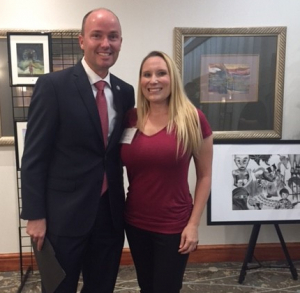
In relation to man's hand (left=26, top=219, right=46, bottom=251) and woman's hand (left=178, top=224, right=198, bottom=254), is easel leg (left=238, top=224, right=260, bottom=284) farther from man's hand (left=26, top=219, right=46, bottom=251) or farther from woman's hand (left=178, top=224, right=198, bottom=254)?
man's hand (left=26, top=219, right=46, bottom=251)

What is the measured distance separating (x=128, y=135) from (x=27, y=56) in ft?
3.45

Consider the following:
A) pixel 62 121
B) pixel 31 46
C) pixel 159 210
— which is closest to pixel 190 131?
pixel 159 210

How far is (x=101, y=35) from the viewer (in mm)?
1347

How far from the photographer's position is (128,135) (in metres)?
1.47

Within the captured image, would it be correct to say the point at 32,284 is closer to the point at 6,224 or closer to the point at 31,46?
the point at 6,224

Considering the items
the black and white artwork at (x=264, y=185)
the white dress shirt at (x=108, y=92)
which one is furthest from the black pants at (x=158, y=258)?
the black and white artwork at (x=264, y=185)

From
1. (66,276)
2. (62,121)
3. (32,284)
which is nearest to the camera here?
(62,121)

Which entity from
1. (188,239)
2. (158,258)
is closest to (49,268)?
(158,258)

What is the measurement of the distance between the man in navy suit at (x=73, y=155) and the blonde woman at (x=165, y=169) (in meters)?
0.11

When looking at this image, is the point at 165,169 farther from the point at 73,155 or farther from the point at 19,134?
the point at 19,134

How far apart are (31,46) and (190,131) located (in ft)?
4.17

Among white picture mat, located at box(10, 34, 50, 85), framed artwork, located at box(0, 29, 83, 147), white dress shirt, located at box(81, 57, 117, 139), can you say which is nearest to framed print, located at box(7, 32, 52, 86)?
white picture mat, located at box(10, 34, 50, 85)

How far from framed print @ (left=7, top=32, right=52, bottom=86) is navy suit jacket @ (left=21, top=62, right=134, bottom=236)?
32.0 inches

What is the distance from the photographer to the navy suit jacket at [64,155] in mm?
1316
